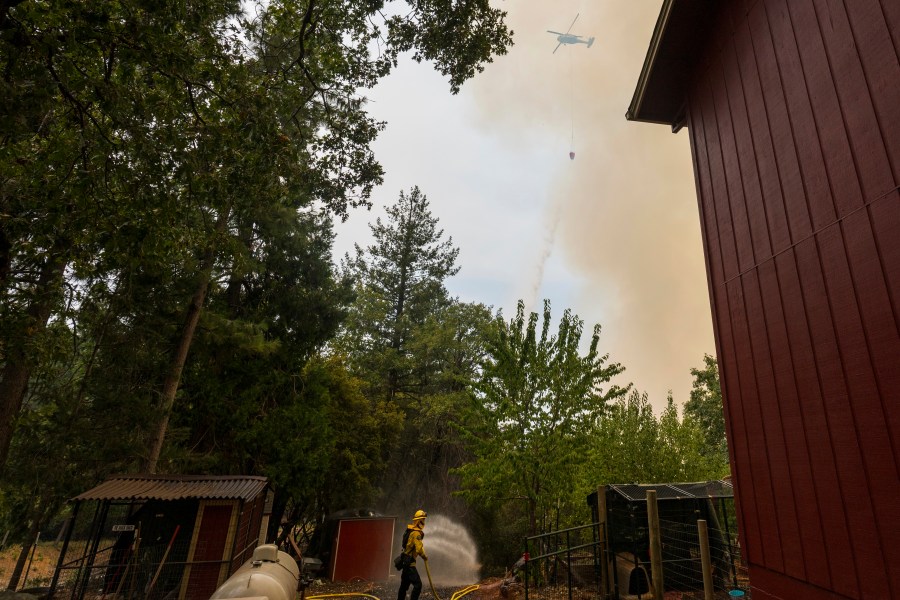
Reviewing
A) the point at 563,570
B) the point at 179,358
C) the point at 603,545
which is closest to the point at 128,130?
the point at 179,358

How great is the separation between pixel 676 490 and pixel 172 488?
37.9 ft

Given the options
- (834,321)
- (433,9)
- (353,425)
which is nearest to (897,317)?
(834,321)

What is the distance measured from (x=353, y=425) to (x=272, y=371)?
4.62 m

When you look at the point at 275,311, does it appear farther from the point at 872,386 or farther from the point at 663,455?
the point at 872,386

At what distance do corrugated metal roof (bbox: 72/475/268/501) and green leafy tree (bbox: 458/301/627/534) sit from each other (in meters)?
6.29

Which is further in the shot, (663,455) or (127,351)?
(663,455)

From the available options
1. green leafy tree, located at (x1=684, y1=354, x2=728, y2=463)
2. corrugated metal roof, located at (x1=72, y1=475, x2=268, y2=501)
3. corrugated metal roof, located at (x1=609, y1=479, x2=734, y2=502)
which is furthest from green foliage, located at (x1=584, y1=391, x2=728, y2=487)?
green leafy tree, located at (x1=684, y1=354, x2=728, y2=463)

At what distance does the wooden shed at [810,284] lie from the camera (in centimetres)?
353

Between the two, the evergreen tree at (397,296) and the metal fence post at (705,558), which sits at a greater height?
the evergreen tree at (397,296)

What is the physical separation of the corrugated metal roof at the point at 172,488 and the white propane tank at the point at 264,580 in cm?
204

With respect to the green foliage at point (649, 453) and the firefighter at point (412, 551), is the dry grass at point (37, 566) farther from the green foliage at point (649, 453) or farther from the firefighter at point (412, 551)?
the green foliage at point (649, 453)

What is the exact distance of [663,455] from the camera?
16156 millimetres

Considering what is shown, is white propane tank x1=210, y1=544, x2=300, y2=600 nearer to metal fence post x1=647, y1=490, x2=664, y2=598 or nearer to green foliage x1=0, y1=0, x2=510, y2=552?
green foliage x1=0, y1=0, x2=510, y2=552

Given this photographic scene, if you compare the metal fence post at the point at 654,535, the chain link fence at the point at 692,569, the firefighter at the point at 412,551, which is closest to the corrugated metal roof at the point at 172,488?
the firefighter at the point at 412,551
